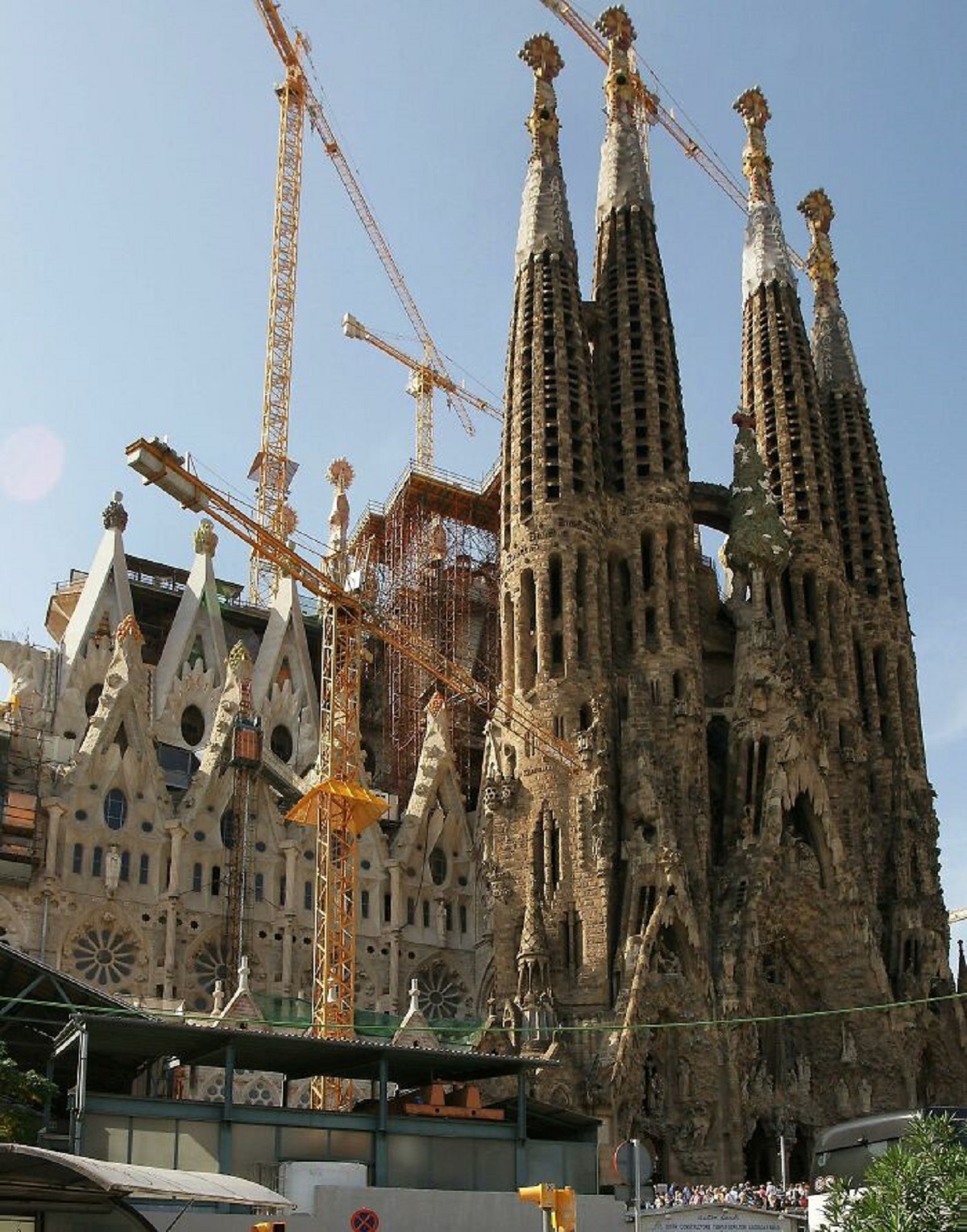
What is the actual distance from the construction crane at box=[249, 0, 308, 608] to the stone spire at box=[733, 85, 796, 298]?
71.5 ft

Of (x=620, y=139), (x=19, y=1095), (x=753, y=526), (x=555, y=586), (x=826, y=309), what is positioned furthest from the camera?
(x=826, y=309)

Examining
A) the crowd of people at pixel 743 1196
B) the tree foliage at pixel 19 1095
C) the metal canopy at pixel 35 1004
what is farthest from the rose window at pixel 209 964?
the tree foliage at pixel 19 1095

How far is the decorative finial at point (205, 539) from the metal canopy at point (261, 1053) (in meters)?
36.0

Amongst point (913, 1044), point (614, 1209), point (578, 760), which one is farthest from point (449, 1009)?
point (614, 1209)

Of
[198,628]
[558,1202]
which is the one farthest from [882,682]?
[558,1202]

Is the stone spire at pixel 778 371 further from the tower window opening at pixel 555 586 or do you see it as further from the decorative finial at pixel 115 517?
the decorative finial at pixel 115 517

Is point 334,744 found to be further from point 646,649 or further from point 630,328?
point 630,328

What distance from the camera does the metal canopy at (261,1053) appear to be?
87.7ft

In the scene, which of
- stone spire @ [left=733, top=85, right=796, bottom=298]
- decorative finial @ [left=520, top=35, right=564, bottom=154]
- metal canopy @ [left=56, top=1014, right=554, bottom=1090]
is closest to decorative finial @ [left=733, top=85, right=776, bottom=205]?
stone spire @ [left=733, top=85, right=796, bottom=298]

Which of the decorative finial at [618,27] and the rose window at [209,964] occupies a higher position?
the decorative finial at [618,27]

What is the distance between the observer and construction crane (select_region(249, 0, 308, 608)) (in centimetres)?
7575

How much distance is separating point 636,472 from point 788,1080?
70.8ft

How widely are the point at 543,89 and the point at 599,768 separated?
2957cm

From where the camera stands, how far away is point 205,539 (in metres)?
66.0
